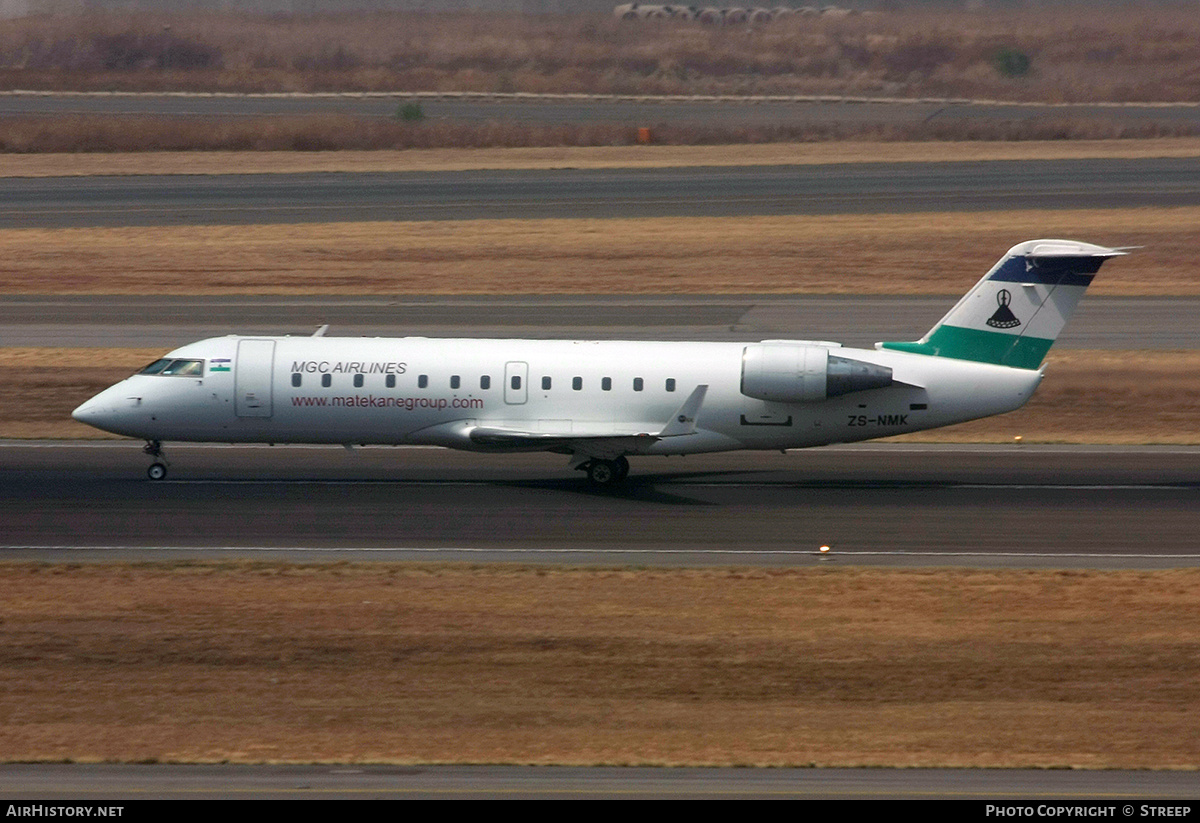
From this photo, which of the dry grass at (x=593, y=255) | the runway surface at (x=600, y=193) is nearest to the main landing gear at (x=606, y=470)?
the dry grass at (x=593, y=255)

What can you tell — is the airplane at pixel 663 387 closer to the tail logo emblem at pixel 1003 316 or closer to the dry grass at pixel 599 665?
the tail logo emblem at pixel 1003 316

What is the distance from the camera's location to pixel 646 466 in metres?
34.7

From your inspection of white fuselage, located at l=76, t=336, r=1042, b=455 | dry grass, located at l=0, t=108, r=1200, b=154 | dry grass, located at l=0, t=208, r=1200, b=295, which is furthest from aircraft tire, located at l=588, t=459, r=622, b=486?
dry grass, located at l=0, t=108, r=1200, b=154

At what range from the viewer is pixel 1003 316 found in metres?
31.8

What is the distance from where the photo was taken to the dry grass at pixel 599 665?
61.8 ft

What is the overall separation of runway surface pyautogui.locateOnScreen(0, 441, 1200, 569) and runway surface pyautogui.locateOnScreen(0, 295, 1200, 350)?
34.3 ft

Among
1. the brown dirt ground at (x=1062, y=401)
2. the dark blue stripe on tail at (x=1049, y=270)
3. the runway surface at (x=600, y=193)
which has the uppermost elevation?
the runway surface at (x=600, y=193)

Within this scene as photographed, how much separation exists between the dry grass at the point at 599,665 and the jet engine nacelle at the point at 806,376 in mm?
5920

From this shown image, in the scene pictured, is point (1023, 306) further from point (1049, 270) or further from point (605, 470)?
point (605, 470)

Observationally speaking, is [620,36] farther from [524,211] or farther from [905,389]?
[905,389]

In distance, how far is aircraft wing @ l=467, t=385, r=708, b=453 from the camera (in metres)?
30.9

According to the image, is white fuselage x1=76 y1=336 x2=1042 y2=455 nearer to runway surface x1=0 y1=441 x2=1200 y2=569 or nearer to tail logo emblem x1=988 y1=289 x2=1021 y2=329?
tail logo emblem x1=988 y1=289 x2=1021 y2=329

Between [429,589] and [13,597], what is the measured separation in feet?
22.5
